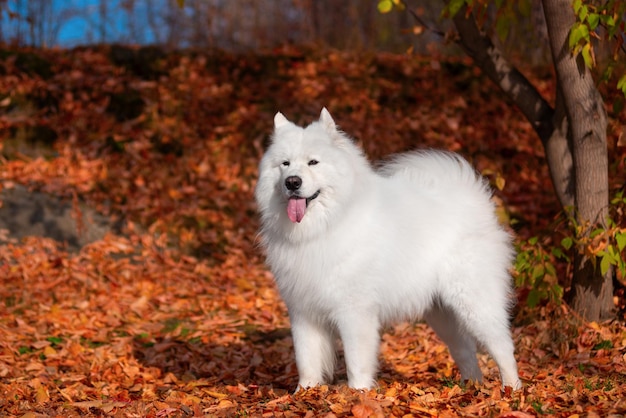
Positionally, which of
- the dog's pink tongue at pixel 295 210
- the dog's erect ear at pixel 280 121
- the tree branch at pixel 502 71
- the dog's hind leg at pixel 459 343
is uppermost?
the tree branch at pixel 502 71

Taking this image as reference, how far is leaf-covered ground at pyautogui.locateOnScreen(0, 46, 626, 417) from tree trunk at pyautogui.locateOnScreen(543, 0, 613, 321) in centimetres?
25

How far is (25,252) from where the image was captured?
26.7 feet

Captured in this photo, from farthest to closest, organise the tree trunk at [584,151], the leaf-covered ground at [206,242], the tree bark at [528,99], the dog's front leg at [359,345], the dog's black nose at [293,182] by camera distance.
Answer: the tree bark at [528,99], the tree trunk at [584,151], the leaf-covered ground at [206,242], the dog's front leg at [359,345], the dog's black nose at [293,182]

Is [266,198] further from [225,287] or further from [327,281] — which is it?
[225,287]

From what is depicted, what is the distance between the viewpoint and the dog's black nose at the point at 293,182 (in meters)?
4.09

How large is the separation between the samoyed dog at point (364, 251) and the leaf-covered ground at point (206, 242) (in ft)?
1.23

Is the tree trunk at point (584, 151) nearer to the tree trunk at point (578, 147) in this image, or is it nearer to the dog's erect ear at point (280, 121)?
the tree trunk at point (578, 147)

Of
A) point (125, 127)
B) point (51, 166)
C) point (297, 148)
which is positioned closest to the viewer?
point (297, 148)

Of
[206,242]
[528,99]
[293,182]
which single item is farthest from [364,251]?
[206,242]

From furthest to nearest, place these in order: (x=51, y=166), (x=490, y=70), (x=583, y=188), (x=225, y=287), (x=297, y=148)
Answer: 1. (x=51, y=166)
2. (x=225, y=287)
3. (x=490, y=70)
4. (x=583, y=188)
5. (x=297, y=148)

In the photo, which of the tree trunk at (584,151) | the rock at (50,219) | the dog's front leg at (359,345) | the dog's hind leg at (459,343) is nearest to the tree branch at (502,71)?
the tree trunk at (584,151)

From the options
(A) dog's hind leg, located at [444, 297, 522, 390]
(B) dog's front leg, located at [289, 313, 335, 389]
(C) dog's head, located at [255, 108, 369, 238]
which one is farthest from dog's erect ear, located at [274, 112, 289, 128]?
(A) dog's hind leg, located at [444, 297, 522, 390]

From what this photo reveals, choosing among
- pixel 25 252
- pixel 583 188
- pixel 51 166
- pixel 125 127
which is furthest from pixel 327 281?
pixel 125 127

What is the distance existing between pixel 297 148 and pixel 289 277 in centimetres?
83
